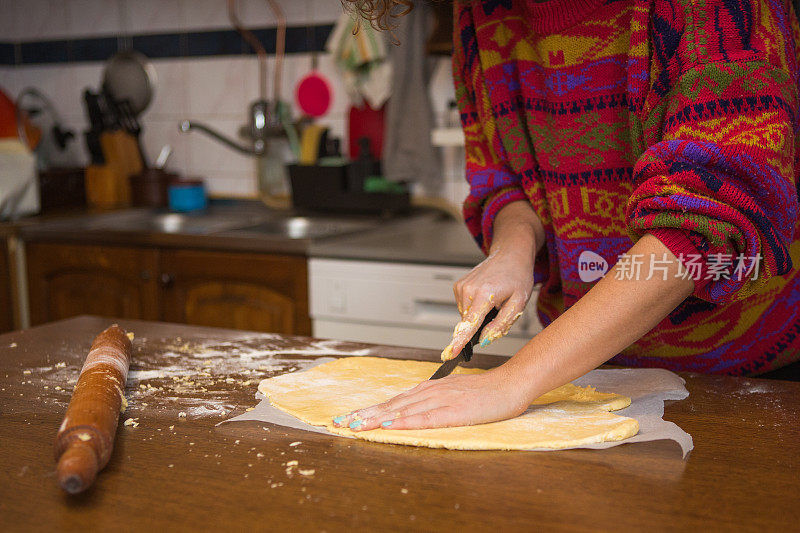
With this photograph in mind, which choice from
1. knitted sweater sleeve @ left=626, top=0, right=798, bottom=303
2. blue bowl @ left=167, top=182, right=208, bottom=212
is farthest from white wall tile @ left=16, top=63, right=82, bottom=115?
knitted sweater sleeve @ left=626, top=0, right=798, bottom=303

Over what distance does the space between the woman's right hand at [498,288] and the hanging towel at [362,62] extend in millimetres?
1354

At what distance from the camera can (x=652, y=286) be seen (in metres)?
0.78

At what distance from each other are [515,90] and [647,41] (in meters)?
0.28

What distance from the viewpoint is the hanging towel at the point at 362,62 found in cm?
231

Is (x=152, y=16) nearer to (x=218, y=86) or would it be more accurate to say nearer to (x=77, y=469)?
(x=218, y=86)

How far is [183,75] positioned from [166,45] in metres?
0.13

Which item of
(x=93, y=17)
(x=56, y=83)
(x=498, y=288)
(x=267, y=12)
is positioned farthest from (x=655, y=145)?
(x=56, y=83)

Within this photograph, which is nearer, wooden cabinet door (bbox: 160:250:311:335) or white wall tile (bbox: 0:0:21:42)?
wooden cabinet door (bbox: 160:250:311:335)

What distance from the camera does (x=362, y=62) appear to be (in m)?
2.33

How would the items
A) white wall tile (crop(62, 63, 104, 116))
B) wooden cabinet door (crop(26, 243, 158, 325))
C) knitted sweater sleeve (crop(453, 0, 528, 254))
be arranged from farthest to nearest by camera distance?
white wall tile (crop(62, 63, 104, 116)) < wooden cabinet door (crop(26, 243, 158, 325)) < knitted sweater sleeve (crop(453, 0, 528, 254))

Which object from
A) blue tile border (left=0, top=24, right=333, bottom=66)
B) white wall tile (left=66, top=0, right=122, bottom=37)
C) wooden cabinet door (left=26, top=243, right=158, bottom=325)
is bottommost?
wooden cabinet door (left=26, top=243, right=158, bottom=325)

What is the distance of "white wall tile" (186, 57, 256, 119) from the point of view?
8.59 feet

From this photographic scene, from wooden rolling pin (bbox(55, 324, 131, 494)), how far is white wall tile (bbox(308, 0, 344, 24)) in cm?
170

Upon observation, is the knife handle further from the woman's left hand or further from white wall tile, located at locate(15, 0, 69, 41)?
white wall tile, located at locate(15, 0, 69, 41)
